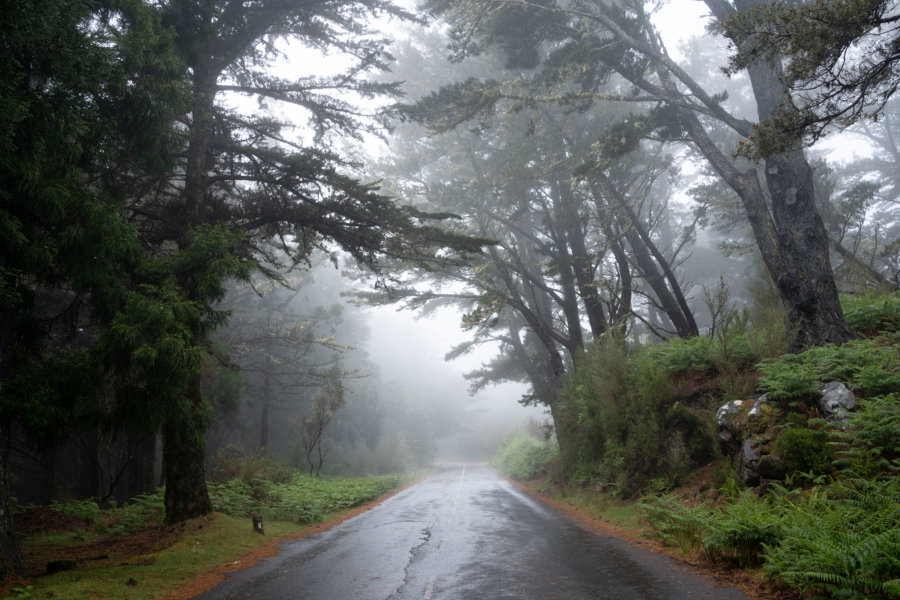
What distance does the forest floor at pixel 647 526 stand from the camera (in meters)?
4.87

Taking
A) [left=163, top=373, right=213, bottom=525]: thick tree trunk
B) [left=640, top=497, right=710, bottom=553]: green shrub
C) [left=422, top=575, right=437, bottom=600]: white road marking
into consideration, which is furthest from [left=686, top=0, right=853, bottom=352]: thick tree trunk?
[left=163, top=373, right=213, bottom=525]: thick tree trunk

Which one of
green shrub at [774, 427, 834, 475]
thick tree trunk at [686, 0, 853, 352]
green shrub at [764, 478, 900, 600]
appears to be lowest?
green shrub at [764, 478, 900, 600]

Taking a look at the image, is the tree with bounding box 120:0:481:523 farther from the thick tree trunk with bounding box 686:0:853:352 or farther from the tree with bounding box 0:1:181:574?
the thick tree trunk with bounding box 686:0:853:352

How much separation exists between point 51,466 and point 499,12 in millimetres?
18170

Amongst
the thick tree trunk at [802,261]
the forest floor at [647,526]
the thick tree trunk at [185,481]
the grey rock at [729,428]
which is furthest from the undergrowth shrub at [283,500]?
the thick tree trunk at [802,261]

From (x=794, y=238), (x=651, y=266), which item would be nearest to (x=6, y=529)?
(x=794, y=238)

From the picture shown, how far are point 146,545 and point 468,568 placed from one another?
590 cm

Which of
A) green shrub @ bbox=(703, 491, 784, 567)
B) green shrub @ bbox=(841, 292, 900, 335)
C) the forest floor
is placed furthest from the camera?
green shrub @ bbox=(841, 292, 900, 335)

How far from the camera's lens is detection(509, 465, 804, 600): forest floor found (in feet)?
16.0

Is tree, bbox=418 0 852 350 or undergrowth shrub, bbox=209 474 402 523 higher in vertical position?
tree, bbox=418 0 852 350

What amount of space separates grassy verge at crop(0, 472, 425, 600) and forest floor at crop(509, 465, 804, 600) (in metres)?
6.07

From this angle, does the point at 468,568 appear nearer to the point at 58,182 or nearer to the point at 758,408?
the point at 758,408

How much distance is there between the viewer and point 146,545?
336 inches

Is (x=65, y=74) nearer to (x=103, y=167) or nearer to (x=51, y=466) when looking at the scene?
(x=103, y=167)
